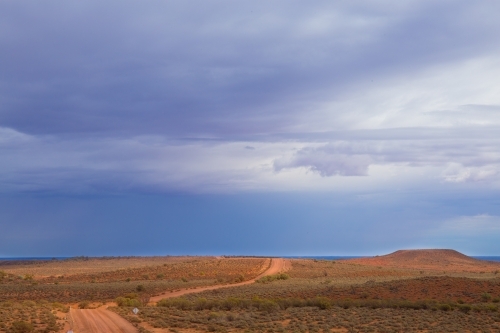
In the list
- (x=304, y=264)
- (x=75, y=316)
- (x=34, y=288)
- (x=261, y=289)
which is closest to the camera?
(x=75, y=316)

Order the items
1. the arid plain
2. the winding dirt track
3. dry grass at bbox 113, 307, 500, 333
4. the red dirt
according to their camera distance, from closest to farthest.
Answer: the winding dirt track < dry grass at bbox 113, 307, 500, 333 < the arid plain < the red dirt

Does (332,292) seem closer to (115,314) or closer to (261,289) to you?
(261,289)

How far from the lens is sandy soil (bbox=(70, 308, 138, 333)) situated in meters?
26.5

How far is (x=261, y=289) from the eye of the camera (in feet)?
170

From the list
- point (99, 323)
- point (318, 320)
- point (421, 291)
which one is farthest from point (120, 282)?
point (318, 320)

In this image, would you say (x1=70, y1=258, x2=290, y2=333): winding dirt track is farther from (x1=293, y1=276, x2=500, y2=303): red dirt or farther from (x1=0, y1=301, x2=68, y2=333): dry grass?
(x1=293, y1=276, x2=500, y2=303): red dirt

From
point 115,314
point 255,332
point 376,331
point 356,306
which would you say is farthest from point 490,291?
point 115,314

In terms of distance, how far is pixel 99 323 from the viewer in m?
28.9

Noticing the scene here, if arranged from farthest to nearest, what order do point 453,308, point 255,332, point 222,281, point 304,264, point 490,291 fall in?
point 304,264 < point 222,281 < point 490,291 < point 453,308 < point 255,332

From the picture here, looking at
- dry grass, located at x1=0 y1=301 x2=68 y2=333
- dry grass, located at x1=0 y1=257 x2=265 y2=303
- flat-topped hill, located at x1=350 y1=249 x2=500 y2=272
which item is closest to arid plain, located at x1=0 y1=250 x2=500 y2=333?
dry grass, located at x1=0 y1=301 x2=68 y2=333

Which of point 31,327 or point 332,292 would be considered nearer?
point 31,327

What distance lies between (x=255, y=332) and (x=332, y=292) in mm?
21375

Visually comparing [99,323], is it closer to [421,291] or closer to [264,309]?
[264,309]

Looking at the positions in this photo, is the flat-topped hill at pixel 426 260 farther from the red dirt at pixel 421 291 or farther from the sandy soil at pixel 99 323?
the sandy soil at pixel 99 323
